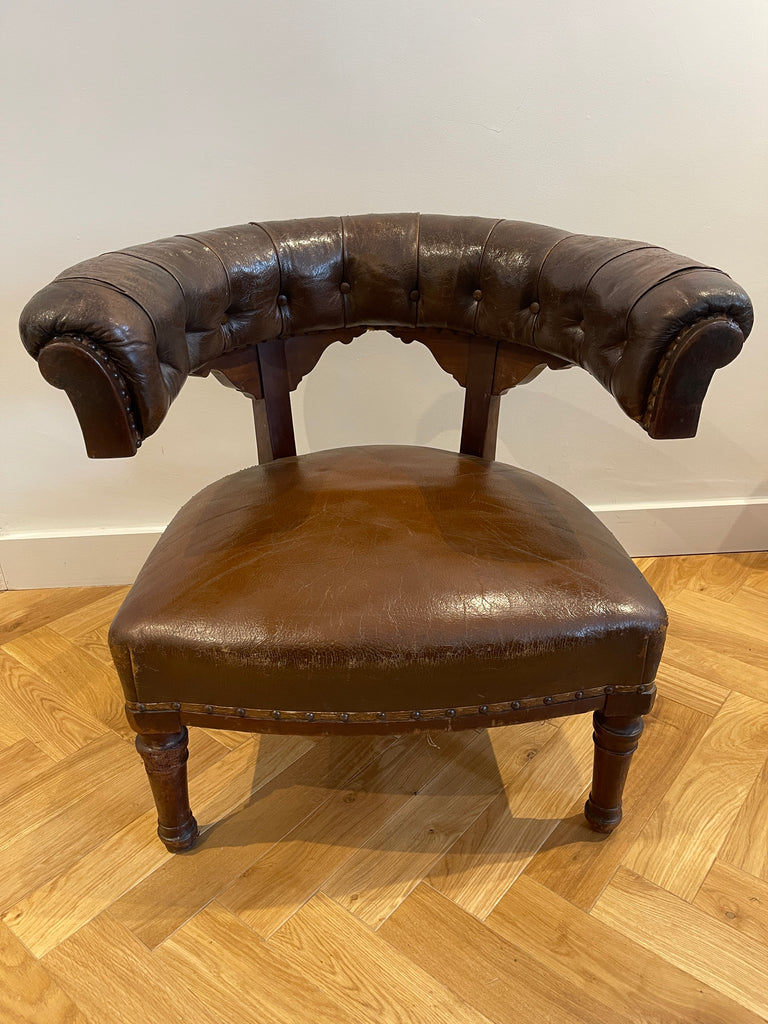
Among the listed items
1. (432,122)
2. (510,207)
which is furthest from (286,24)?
(510,207)

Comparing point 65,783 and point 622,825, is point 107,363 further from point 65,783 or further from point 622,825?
point 622,825

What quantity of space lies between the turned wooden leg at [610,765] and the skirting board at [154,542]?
81 centimetres

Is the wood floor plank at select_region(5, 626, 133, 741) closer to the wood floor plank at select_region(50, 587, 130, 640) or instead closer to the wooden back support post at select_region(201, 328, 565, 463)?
the wood floor plank at select_region(50, 587, 130, 640)

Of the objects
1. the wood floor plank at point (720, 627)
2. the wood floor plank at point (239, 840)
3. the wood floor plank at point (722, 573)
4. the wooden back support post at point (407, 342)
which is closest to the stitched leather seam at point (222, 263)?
the wooden back support post at point (407, 342)

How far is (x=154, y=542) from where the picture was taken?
64.8 inches

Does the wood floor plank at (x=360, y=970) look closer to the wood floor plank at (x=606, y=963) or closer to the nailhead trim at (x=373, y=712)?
the wood floor plank at (x=606, y=963)

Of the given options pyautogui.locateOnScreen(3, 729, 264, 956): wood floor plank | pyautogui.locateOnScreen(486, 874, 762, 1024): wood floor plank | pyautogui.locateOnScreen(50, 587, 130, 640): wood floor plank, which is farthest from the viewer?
pyautogui.locateOnScreen(50, 587, 130, 640): wood floor plank

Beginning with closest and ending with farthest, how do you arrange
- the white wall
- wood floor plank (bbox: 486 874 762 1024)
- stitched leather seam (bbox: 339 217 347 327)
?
1. wood floor plank (bbox: 486 874 762 1024)
2. stitched leather seam (bbox: 339 217 347 327)
3. the white wall

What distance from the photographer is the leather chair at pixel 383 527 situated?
76cm

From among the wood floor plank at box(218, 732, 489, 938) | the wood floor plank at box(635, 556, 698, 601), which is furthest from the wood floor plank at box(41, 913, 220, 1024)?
the wood floor plank at box(635, 556, 698, 601)

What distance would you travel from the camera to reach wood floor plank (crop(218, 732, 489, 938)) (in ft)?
3.19

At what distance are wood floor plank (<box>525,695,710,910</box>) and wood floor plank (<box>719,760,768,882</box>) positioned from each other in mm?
106

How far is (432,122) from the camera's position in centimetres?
132

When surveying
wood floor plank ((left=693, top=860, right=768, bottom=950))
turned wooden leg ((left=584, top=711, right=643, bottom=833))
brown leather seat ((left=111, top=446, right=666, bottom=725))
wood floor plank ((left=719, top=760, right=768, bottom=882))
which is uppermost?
brown leather seat ((left=111, top=446, right=666, bottom=725))
